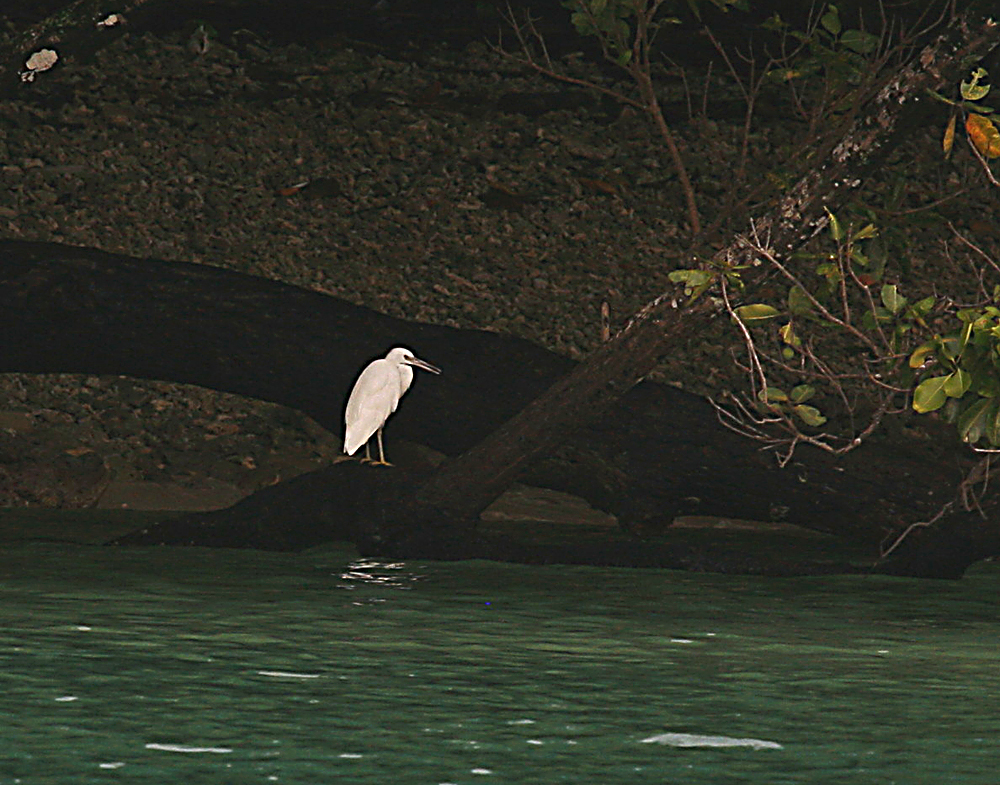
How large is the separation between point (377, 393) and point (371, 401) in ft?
0.16

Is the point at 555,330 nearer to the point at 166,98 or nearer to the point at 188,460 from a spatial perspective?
the point at 188,460

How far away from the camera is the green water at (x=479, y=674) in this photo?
190 inches

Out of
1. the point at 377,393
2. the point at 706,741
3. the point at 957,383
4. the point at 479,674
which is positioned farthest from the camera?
the point at 377,393

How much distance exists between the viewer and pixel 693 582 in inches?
338

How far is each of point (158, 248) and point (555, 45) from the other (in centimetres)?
343

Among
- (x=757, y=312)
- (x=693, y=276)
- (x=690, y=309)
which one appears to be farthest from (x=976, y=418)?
(x=690, y=309)

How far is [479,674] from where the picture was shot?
6.07m

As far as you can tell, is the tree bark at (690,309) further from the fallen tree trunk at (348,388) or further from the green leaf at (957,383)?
the green leaf at (957,383)

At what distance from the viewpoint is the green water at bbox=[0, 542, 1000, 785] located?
482cm

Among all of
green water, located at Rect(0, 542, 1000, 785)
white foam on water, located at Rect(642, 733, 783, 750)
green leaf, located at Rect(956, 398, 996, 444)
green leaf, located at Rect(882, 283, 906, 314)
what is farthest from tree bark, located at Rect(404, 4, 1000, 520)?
white foam on water, located at Rect(642, 733, 783, 750)

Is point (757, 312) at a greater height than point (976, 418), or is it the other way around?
point (757, 312)

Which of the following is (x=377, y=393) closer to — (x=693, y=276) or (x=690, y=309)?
(x=690, y=309)

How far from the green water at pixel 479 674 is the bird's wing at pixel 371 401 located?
79cm

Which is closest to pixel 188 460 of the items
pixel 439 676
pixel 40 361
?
pixel 40 361
